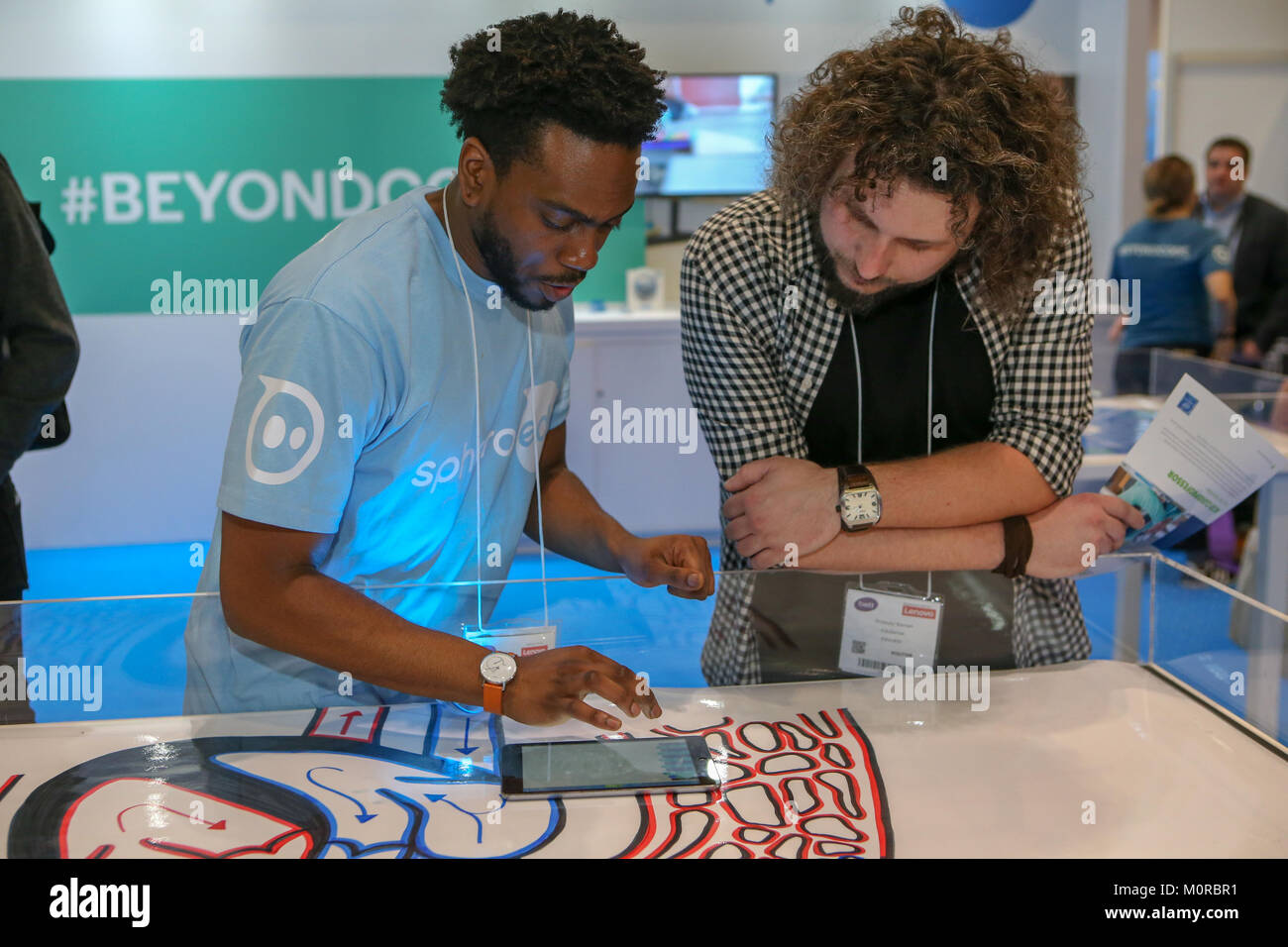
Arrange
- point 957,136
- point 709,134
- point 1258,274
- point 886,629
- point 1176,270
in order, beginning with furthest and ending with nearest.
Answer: point 709,134 < point 1258,274 < point 1176,270 < point 886,629 < point 957,136

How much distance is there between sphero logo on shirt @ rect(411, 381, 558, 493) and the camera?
1315 mm

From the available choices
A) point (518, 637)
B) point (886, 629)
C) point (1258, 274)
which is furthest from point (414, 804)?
point (1258, 274)

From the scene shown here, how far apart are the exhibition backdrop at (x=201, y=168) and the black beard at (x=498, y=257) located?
12.0 ft

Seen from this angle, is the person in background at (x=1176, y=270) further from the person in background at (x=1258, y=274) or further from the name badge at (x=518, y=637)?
the name badge at (x=518, y=637)

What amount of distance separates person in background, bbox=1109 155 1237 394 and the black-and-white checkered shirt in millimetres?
3452

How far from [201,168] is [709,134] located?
7.15 feet

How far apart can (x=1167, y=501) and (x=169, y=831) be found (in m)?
1.28

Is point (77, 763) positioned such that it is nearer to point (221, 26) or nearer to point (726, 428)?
point (726, 428)

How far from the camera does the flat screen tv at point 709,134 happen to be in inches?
204

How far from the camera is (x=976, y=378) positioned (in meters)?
1.61

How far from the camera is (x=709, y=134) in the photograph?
5238 millimetres

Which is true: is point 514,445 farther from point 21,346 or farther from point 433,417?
point 21,346

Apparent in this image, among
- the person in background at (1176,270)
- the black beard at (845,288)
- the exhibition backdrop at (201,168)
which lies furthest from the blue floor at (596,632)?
the exhibition backdrop at (201,168)

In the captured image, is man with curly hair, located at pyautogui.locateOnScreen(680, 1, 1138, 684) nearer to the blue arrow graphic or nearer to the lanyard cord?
the lanyard cord
